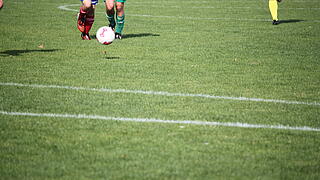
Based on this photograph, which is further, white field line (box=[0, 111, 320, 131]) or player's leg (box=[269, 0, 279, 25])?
player's leg (box=[269, 0, 279, 25])

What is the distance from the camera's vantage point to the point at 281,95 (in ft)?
26.1

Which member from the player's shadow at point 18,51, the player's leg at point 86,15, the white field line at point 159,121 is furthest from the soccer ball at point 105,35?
the white field line at point 159,121

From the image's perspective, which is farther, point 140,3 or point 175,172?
point 140,3

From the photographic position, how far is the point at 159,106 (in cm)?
707

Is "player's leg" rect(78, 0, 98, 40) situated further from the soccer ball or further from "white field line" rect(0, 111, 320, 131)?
"white field line" rect(0, 111, 320, 131)

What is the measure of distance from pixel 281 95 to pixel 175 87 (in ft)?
4.57

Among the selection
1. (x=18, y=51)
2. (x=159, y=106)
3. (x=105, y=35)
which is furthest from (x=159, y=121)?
(x=18, y=51)

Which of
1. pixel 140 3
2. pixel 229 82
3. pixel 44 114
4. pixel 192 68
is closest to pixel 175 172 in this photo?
pixel 44 114

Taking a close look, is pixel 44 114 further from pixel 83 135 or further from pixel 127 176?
pixel 127 176

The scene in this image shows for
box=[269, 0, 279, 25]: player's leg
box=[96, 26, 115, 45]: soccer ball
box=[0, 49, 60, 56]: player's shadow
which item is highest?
box=[96, 26, 115, 45]: soccer ball

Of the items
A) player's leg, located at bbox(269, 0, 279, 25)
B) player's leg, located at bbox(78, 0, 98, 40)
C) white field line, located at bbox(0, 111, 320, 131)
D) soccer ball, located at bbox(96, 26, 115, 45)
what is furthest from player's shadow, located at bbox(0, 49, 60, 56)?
player's leg, located at bbox(269, 0, 279, 25)

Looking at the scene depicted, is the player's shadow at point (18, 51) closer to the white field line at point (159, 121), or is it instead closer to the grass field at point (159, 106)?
the grass field at point (159, 106)

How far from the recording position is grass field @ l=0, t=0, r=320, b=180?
4977 millimetres

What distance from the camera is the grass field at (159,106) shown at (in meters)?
4.98
